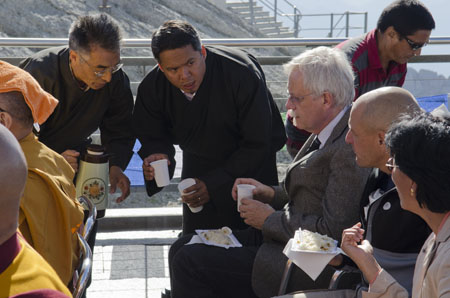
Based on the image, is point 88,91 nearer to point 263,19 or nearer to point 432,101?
point 432,101

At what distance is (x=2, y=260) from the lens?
1.73m

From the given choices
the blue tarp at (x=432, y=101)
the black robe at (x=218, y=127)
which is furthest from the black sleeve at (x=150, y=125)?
the blue tarp at (x=432, y=101)

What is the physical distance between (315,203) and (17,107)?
140 centimetres

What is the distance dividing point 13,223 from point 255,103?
2536mm

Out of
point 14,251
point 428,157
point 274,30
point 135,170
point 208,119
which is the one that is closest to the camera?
point 14,251

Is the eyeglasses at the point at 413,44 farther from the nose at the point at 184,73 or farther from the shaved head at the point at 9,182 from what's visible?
the shaved head at the point at 9,182

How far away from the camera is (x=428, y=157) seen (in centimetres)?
240

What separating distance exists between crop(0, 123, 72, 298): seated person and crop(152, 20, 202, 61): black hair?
2.23m

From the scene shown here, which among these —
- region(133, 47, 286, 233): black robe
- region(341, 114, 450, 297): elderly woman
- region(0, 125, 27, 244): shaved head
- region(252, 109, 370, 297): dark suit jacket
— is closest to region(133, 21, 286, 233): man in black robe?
region(133, 47, 286, 233): black robe

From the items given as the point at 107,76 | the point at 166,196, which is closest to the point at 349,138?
the point at 107,76

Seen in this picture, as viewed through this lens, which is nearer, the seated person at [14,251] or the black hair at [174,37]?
the seated person at [14,251]

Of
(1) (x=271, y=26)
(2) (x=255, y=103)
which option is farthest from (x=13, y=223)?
(1) (x=271, y=26)

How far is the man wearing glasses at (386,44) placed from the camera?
177 inches

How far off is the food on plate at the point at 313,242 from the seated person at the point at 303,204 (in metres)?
0.27
